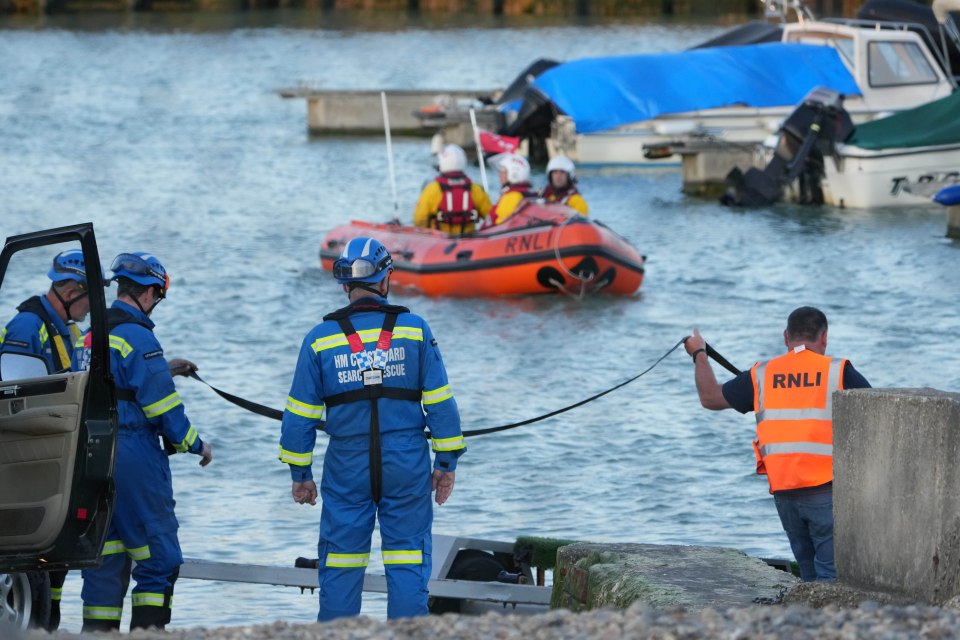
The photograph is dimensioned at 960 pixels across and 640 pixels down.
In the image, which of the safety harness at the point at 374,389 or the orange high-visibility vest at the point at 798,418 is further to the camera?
the orange high-visibility vest at the point at 798,418

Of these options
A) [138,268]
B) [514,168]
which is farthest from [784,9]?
[138,268]

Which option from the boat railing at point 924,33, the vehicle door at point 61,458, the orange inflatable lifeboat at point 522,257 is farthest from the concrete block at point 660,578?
the boat railing at point 924,33

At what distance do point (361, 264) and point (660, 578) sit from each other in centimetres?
151

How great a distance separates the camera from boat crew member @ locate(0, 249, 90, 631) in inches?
Answer: 271

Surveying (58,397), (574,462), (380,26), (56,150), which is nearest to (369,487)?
(58,397)

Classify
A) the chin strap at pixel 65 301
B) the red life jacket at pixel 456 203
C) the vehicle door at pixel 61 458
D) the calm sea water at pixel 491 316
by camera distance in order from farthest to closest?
the red life jacket at pixel 456 203, the calm sea water at pixel 491 316, the chin strap at pixel 65 301, the vehicle door at pixel 61 458

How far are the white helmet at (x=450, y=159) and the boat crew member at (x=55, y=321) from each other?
28.7 ft

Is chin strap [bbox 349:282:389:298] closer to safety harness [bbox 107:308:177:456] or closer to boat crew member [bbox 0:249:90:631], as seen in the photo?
safety harness [bbox 107:308:177:456]

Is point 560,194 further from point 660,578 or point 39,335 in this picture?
point 660,578

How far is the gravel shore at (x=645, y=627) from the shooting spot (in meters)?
4.54

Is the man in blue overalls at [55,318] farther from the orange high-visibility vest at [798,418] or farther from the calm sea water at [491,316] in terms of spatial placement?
the orange high-visibility vest at [798,418]

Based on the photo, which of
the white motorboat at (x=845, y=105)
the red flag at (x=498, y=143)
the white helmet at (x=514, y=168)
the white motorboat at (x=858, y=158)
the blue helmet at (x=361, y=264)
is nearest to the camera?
the blue helmet at (x=361, y=264)

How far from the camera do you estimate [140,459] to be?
643 centimetres

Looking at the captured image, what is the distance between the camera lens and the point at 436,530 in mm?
9617
